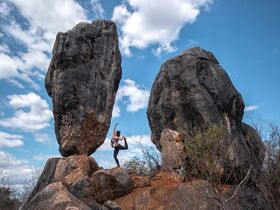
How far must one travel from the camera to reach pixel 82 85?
878 inches

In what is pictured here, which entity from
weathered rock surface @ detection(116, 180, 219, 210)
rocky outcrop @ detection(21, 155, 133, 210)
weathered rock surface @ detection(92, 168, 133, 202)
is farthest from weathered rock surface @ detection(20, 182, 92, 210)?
weathered rock surface @ detection(116, 180, 219, 210)

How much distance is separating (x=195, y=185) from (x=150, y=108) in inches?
356

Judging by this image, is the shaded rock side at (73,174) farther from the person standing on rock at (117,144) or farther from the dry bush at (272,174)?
the dry bush at (272,174)

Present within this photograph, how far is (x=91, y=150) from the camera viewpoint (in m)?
21.9

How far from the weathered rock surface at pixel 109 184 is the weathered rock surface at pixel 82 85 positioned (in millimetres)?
3427

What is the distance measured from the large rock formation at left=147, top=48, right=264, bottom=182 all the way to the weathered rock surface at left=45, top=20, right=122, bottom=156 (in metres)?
3.13

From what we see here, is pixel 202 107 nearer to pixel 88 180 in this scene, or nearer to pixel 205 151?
pixel 205 151

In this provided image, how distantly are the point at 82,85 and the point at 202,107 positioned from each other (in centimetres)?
666

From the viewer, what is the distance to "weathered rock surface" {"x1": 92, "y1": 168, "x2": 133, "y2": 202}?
18047 millimetres

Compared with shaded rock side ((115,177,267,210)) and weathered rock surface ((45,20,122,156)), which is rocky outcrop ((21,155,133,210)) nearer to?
shaded rock side ((115,177,267,210))

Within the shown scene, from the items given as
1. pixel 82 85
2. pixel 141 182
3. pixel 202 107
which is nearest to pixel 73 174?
pixel 141 182

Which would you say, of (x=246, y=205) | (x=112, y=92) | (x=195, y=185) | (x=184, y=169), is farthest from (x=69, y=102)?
(x=246, y=205)

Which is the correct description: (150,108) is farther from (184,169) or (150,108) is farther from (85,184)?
(85,184)

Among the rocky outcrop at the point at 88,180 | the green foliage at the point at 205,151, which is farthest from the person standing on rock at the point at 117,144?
the green foliage at the point at 205,151
